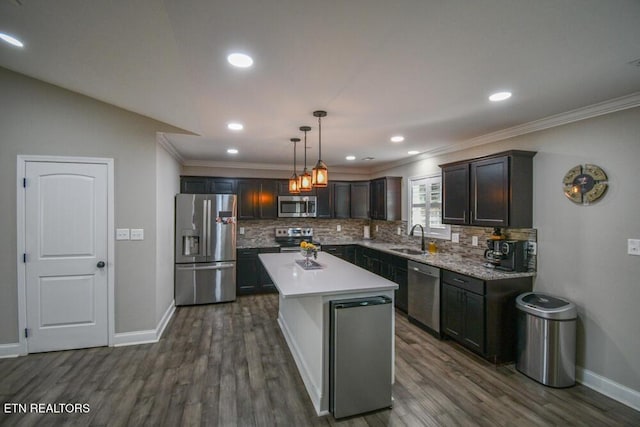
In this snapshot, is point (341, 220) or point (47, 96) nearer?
point (47, 96)

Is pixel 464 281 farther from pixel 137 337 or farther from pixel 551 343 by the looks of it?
pixel 137 337

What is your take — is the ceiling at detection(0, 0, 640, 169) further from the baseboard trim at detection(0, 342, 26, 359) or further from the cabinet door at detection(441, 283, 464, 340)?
the baseboard trim at detection(0, 342, 26, 359)

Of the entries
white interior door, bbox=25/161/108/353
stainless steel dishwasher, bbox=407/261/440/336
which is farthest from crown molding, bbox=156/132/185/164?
stainless steel dishwasher, bbox=407/261/440/336

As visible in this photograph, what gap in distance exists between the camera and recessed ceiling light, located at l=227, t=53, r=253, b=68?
180cm

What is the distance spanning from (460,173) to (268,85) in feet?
8.48

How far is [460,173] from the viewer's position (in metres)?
3.59

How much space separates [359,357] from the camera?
220cm

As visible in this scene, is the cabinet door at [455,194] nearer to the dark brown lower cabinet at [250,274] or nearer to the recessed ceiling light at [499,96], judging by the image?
the recessed ceiling light at [499,96]

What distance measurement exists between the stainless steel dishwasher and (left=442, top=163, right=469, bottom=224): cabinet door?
73 centimetres

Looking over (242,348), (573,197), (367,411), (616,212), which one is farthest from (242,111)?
(616,212)

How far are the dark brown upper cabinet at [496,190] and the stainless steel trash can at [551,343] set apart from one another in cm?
85

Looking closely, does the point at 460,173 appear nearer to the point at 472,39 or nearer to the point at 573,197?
the point at 573,197

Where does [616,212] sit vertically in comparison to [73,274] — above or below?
above

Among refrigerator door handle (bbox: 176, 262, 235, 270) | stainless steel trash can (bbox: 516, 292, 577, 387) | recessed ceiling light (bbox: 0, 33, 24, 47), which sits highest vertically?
recessed ceiling light (bbox: 0, 33, 24, 47)
